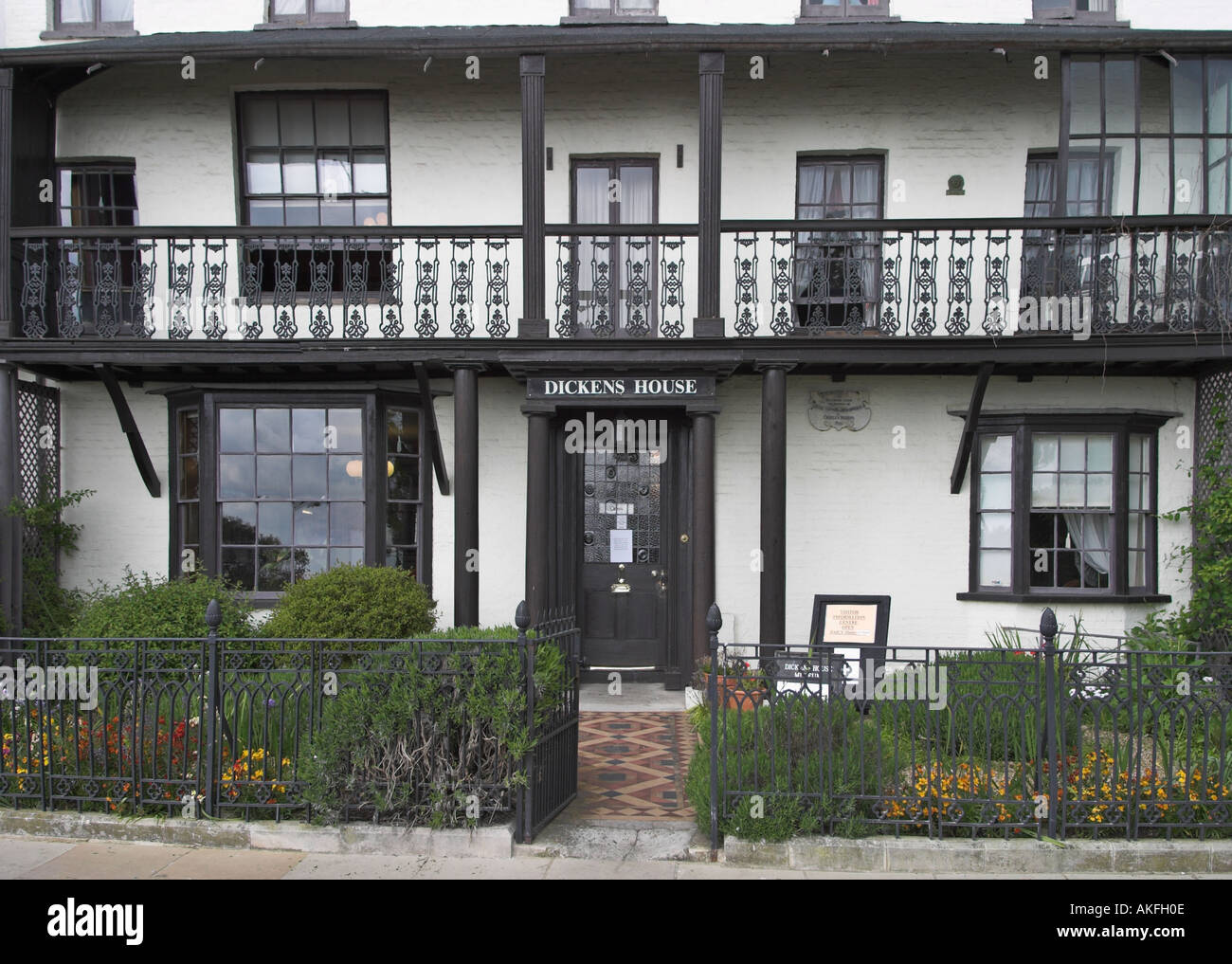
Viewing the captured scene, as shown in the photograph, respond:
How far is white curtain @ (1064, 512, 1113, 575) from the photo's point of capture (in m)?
10.1

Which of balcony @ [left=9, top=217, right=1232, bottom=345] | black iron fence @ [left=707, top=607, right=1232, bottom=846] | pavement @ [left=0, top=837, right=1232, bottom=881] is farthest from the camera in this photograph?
balcony @ [left=9, top=217, right=1232, bottom=345]

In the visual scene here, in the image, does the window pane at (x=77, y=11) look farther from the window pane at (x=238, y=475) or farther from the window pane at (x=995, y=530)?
the window pane at (x=995, y=530)

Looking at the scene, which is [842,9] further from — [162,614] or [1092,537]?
[162,614]

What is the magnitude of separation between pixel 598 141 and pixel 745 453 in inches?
151

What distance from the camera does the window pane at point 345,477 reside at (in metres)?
10.3

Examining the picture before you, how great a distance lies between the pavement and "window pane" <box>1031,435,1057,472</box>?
554 cm

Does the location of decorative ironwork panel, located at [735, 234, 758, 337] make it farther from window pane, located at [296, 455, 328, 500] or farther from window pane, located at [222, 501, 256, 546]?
window pane, located at [222, 501, 256, 546]

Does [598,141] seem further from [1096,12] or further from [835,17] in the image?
[1096,12]

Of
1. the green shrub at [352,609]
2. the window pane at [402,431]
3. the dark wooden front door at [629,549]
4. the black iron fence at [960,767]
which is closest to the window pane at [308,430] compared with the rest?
the window pane at [402,431]

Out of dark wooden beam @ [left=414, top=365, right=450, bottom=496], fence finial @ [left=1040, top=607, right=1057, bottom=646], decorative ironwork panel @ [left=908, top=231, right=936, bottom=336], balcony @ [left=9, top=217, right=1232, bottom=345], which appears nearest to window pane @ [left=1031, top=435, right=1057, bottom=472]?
balcony @ [left=9, top=217, right=1232, bottom=345]

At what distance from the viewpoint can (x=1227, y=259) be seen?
9.14m

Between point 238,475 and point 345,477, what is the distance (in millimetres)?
1162

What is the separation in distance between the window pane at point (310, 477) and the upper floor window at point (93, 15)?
529cm
